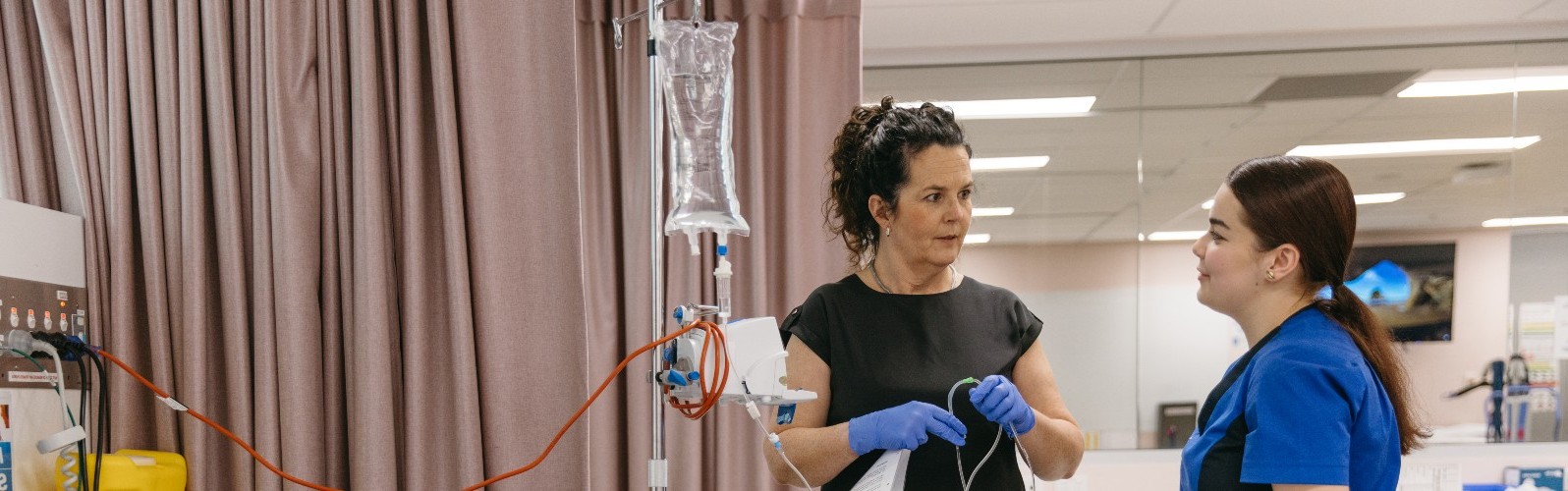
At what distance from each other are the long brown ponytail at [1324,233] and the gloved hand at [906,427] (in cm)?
44

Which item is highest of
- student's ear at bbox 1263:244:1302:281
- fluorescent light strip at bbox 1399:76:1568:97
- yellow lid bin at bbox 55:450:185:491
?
fluorescent light strip at bbox 1399:76:1568:97

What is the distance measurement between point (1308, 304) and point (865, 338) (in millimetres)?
587

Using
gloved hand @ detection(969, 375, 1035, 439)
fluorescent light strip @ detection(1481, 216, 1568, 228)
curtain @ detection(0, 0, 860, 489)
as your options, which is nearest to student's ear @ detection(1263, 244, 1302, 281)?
gloved hand @ detection(969, 375, 1035, 439)

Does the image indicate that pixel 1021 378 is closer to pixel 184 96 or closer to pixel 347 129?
pixel 347 129

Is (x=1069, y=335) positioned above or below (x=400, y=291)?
below

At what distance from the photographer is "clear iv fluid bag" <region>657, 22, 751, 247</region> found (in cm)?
163

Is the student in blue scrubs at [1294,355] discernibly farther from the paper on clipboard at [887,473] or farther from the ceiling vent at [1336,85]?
the ceiling vent at [1336,85]

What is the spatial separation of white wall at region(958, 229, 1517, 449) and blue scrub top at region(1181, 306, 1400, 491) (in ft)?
6.06

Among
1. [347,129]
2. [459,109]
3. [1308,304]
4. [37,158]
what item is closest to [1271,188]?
[1308,304]

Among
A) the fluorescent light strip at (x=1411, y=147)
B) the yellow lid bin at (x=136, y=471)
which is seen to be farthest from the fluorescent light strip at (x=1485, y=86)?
the yellow lid bin at (x=136, y=471)

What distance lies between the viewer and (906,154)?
62.9 inches

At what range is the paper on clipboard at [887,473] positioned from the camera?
143 centimetres

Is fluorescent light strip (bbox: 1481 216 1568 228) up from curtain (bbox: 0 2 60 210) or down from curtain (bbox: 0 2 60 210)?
down

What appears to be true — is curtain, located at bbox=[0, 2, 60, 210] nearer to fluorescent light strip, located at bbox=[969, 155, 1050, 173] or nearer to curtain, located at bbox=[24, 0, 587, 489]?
curtain, located at bbox=[24, 0, 587, 489]
